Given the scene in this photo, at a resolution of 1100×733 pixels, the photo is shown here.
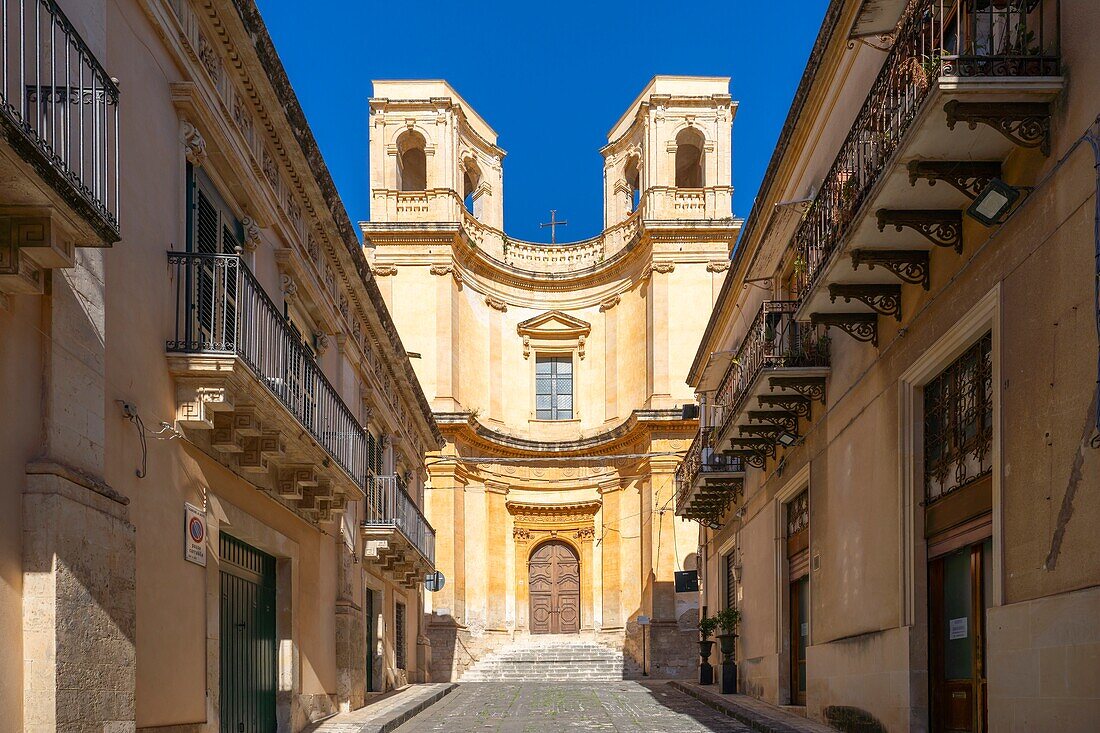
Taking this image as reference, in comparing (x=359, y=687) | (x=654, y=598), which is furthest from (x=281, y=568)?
(x=654, y=598)

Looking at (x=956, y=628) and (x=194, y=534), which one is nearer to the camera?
(x=956, y=628)

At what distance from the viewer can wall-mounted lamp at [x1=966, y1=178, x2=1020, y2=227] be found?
7.22 metres

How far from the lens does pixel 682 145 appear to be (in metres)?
34.4

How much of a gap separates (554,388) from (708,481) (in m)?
15.2

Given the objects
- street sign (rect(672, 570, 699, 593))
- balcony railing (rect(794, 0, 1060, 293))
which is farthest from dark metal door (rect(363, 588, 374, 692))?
balcony railing (rect(794, 0, 1060, 293))

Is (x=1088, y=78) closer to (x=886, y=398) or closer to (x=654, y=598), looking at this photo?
(x=886, y=398)

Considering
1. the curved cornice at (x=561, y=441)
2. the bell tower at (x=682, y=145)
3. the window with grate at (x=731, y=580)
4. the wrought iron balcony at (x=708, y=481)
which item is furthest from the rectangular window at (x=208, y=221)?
the bell tower at (x=682, y=145)

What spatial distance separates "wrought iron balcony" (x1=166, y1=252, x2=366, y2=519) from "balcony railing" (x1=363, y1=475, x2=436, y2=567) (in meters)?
4.99

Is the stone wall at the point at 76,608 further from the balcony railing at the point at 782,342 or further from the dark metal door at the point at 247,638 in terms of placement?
the balcony railing at the point at 782,342

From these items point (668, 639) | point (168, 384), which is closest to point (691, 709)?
point (168, 384)

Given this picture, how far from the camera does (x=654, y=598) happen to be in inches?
1148

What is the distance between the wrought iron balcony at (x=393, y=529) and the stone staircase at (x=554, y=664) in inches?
249

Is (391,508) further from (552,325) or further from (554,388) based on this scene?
(552,325)

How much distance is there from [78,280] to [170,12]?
288 cm
